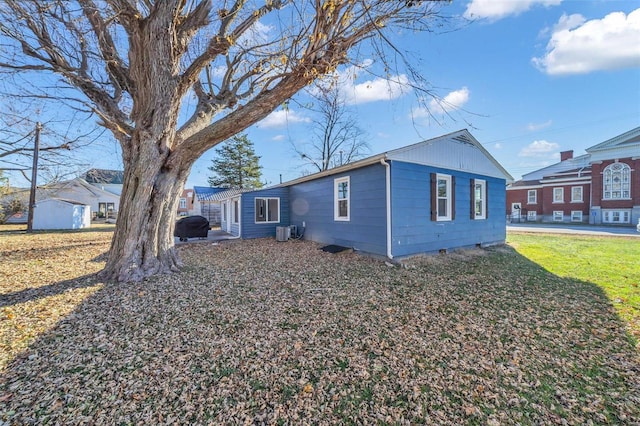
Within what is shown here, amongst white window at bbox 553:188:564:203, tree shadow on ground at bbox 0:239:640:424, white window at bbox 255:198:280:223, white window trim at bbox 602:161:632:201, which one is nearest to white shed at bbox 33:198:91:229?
white window at bbox 255:198:280:223

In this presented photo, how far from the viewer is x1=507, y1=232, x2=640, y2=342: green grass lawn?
13.6ft

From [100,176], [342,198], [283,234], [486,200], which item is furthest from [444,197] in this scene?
[100,176]

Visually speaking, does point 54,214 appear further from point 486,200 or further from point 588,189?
point 588,189

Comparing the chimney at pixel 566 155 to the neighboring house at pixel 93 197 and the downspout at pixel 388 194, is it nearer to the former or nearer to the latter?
the downspout at pixel 388 194

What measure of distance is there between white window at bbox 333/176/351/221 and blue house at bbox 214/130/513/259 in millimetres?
32

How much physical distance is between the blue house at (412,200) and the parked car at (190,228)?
4.66 meters

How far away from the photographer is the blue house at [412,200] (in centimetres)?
701

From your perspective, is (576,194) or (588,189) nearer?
(588,189)

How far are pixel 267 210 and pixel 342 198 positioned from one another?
16.8 ft

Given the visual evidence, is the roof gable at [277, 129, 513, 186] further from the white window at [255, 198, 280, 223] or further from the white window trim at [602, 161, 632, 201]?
the white window trim at [602, 161, 632, 201]

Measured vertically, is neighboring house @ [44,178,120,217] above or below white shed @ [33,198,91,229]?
above

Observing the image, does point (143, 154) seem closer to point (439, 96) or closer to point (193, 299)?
point (193, 299)

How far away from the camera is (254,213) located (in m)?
12.1

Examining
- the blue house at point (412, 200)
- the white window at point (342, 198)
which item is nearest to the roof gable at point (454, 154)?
the blue house at point (412, 200)
